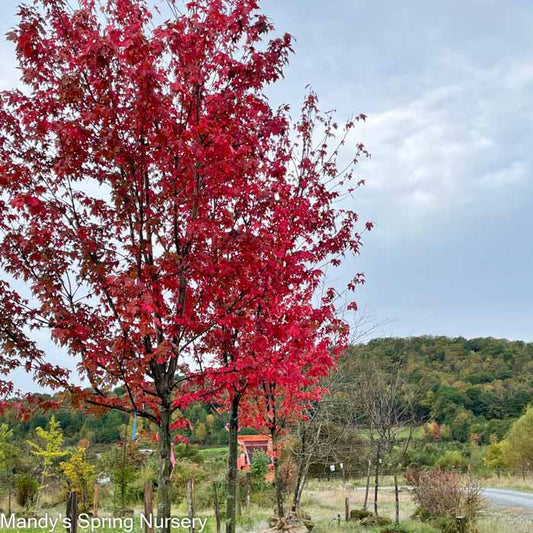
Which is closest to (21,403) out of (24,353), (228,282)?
(24,353)

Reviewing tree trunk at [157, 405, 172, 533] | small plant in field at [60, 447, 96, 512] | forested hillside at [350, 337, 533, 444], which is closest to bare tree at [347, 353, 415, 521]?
small plant in field at [60, 447, 96, 512]

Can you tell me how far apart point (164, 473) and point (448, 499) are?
34.5ft

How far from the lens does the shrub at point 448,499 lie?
39.7 feet

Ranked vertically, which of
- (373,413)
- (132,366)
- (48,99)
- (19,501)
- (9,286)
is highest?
(48,99)

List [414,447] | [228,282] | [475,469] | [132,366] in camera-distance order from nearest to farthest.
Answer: [132,366] < [228,282] < [475,469] < [414,447]

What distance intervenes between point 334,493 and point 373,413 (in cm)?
1004

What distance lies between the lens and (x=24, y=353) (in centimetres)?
465

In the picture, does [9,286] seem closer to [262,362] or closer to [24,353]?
[24,353]

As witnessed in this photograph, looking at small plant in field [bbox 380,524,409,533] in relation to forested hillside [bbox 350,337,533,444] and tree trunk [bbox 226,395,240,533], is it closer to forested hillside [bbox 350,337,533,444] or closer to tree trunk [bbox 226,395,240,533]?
tree trunk [bbox 226,395,240,533]

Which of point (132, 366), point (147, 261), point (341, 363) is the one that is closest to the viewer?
point (132, 366)

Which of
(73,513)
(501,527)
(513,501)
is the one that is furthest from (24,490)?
(513,501)

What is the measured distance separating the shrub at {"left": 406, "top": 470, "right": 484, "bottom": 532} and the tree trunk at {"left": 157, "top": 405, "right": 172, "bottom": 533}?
9.29 m

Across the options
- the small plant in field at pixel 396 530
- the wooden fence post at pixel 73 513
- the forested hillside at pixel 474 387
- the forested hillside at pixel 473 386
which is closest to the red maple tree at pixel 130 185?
the wooden fence post at pixel 73 513

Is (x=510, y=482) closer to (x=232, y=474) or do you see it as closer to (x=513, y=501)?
(x=513, y=501)
